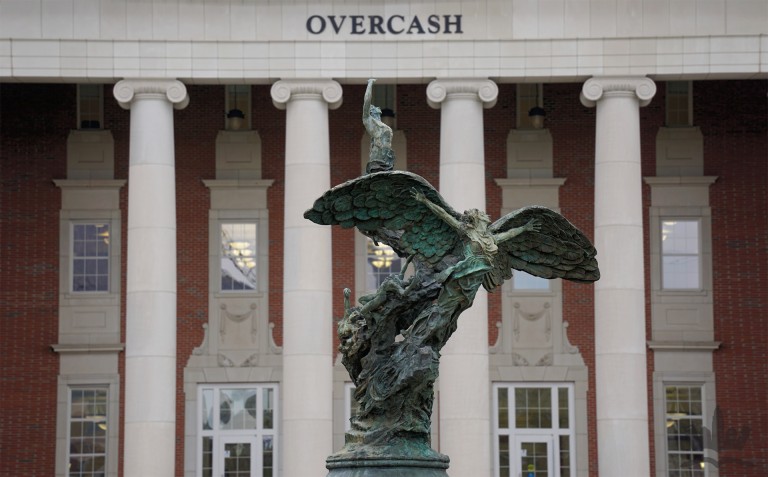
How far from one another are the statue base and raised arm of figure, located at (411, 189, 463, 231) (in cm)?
243

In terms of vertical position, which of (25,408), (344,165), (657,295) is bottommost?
(25,408)

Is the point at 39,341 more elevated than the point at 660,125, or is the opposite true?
the point at 660,125

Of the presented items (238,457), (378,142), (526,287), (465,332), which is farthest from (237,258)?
(378,142)

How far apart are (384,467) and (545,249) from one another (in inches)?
121

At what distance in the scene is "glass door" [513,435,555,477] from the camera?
148 feet

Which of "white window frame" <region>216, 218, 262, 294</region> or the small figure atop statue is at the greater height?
"white window frame" <region>216, 218, 262, 294</region>

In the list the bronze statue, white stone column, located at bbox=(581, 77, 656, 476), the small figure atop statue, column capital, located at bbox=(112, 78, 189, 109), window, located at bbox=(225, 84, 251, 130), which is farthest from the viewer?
window, located at bbox=(225, 84, 251, 130)

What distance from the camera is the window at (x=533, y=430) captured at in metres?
45.1

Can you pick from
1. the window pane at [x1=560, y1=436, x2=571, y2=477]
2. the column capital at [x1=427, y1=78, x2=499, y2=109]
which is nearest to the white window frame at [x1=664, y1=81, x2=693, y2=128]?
the column capital at [x1=427, y1=78, x2=499, y2=109]

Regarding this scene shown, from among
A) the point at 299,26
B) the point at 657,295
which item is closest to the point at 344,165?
the point at 299,26

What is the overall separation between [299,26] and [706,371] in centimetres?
1374

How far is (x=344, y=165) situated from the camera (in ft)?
152

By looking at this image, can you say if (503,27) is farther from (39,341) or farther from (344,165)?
(39,341)

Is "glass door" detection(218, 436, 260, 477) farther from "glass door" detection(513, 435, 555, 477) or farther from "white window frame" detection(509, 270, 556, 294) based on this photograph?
"white window frame" detection(509, 270, 556, 294)
